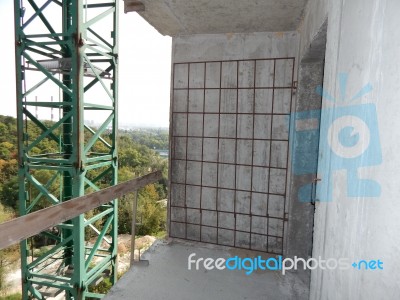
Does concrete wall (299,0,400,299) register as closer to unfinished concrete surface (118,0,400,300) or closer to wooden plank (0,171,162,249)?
unfinished concrete surface (118,0,400,300)

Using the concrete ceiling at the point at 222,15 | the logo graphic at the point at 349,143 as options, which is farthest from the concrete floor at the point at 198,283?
the concrete ceiling at the point at 222,15

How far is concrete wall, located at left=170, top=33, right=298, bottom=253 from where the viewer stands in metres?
4.22

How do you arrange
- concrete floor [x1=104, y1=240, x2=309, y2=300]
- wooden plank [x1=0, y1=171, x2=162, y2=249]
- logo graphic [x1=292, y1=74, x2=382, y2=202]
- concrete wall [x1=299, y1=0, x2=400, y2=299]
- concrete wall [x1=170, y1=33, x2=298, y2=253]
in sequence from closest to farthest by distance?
concrete wall [x1=299, y1=0, x2=400, y2=299]
logo graphic [x1=292, y1=74, x2=382, y2=202]
wooden plank [x1=0, y1=171, x2=162, y2=249]
concrete floor [x1=104, y1=240, x2=309, y2=300]
concrete wall [x1=170, y1=33, x2=298, y2=253]

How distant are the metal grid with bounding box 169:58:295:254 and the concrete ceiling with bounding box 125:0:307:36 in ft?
1.68

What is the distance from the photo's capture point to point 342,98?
1647mm

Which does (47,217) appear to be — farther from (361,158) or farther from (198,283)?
(198,283)

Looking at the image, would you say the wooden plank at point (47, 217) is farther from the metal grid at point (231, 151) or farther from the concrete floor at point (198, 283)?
the metal grid at point (231, 151)

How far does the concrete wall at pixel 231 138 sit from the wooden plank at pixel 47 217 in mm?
2204

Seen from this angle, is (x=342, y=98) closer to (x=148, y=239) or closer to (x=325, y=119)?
(x=325, y=119)

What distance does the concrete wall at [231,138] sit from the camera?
166 inches

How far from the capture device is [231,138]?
4.46 metres

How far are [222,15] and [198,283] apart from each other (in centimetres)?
359

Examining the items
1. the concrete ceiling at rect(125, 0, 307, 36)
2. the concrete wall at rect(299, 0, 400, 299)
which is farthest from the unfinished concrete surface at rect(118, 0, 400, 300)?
the concrete ceiling at rect(125, 0, 307, 36)

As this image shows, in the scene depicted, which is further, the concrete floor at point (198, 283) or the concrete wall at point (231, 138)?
the concrete wall at point (231, 138)
